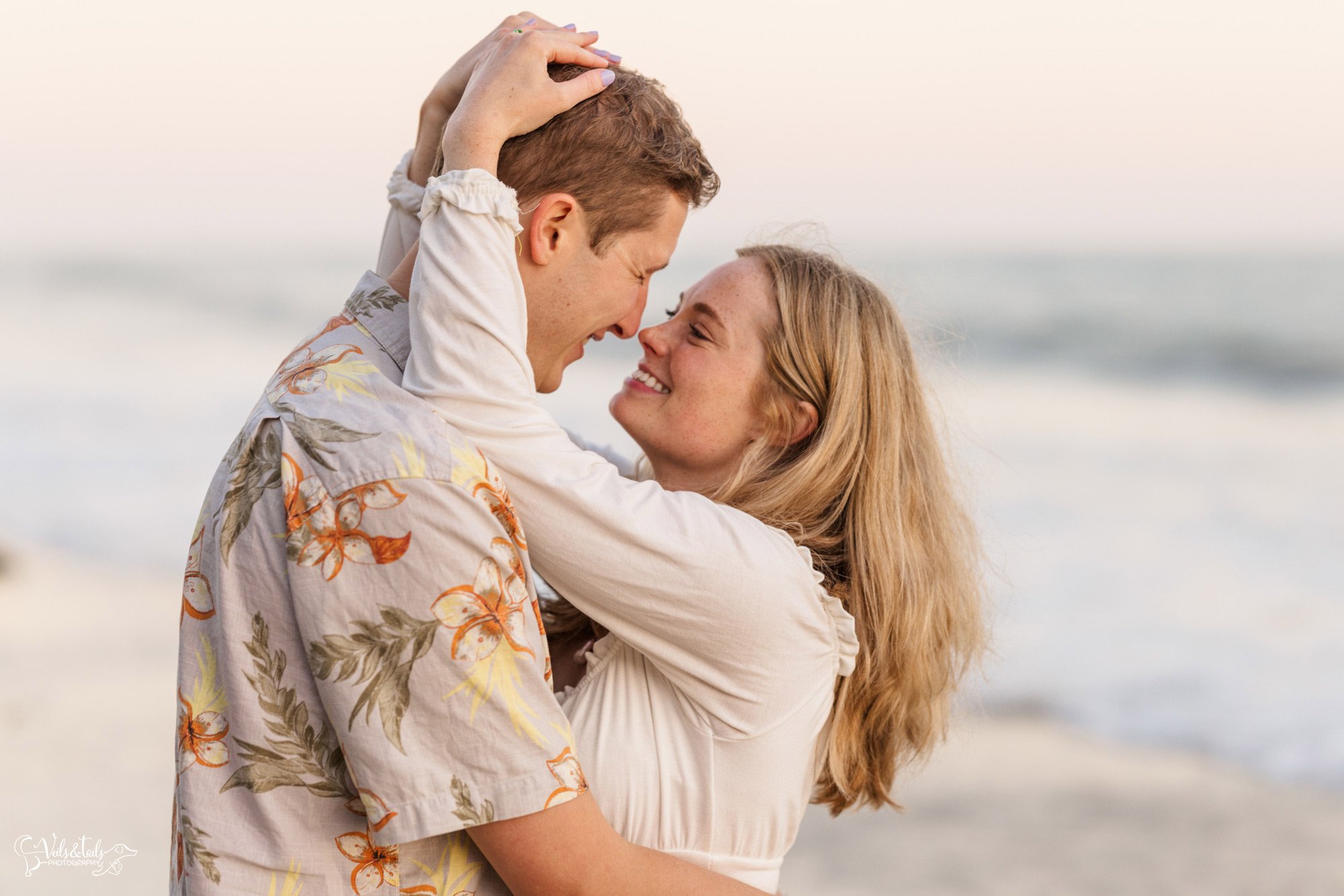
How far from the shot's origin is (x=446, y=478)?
1.62m

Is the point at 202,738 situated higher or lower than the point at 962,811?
higher

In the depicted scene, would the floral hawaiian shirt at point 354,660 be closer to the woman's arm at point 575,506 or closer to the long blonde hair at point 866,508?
the woman's arm at point 575,506

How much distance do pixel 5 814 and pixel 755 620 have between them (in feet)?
13.1

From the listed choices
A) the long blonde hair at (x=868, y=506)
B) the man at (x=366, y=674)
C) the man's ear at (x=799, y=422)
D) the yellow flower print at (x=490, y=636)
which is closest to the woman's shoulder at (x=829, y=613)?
the long blonde hair at (x=868, y=506)

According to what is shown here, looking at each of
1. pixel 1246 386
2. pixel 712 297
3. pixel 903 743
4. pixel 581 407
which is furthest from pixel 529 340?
pixel 1246 386

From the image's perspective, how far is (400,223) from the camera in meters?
2.47

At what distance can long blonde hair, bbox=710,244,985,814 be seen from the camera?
2.40m

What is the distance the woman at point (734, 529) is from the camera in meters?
1.83

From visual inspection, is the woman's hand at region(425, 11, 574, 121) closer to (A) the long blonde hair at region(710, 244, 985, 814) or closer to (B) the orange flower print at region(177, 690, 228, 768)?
(A) the long blonde hair at region(710, 244, 985, 814)

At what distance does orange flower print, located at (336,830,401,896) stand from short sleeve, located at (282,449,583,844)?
0.43ft

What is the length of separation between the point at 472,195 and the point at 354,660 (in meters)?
0.73

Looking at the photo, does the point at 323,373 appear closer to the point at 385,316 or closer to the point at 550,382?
the point at 385,316

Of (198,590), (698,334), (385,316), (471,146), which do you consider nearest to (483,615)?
(198,590)

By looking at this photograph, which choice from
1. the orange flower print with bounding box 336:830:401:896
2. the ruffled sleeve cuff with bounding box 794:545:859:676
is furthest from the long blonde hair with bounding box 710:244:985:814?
the orange flower print with bounding box 336:830:401:896
